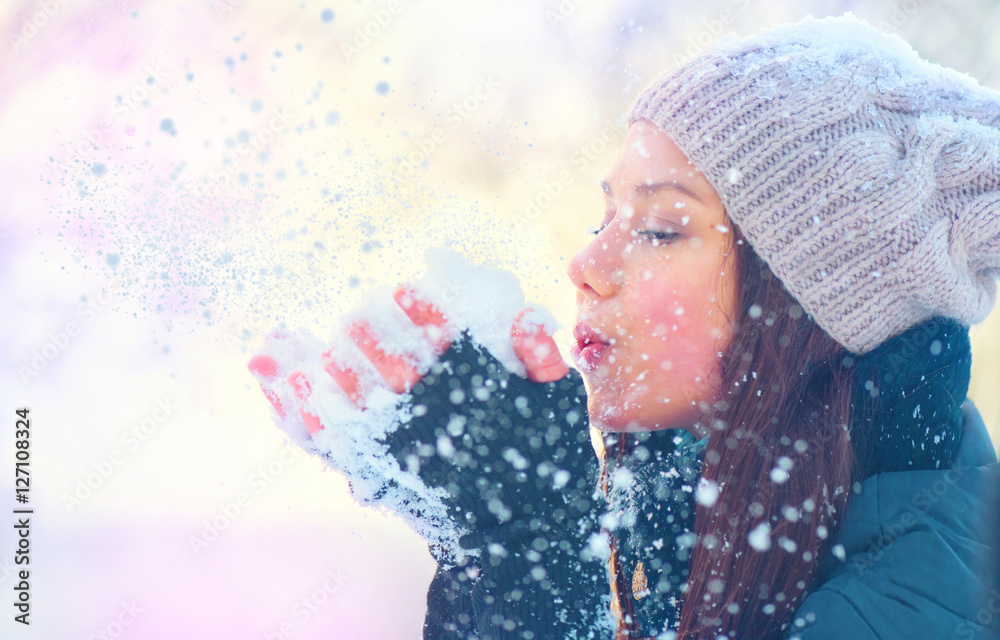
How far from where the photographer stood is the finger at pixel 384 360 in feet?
2.93

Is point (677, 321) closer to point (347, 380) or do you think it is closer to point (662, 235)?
point (662, 235)

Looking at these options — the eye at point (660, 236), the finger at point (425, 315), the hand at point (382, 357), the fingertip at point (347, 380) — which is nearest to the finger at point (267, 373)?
the hand at point (382, 357)

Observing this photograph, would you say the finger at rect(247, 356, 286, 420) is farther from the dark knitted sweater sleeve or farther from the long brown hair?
the long brown hair

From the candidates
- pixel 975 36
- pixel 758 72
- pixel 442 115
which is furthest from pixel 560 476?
pixel 975 36

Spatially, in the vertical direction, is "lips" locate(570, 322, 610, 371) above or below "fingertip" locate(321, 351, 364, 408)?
below

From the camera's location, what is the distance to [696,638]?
0.98 metres

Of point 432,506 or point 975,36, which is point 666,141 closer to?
point 432,506

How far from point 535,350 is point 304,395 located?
1.21 feet

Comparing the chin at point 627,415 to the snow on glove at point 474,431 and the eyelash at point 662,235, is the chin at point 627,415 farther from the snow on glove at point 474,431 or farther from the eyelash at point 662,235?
the eyelash at point 662,235

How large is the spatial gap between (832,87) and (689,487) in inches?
30.9

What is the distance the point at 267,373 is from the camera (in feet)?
3.07

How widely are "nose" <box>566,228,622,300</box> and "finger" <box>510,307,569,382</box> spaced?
0.18m

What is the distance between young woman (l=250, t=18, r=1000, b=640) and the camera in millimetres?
910

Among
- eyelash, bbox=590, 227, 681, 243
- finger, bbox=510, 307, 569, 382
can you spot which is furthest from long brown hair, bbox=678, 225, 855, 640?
finger, bbox=510, 307, 569, 382
